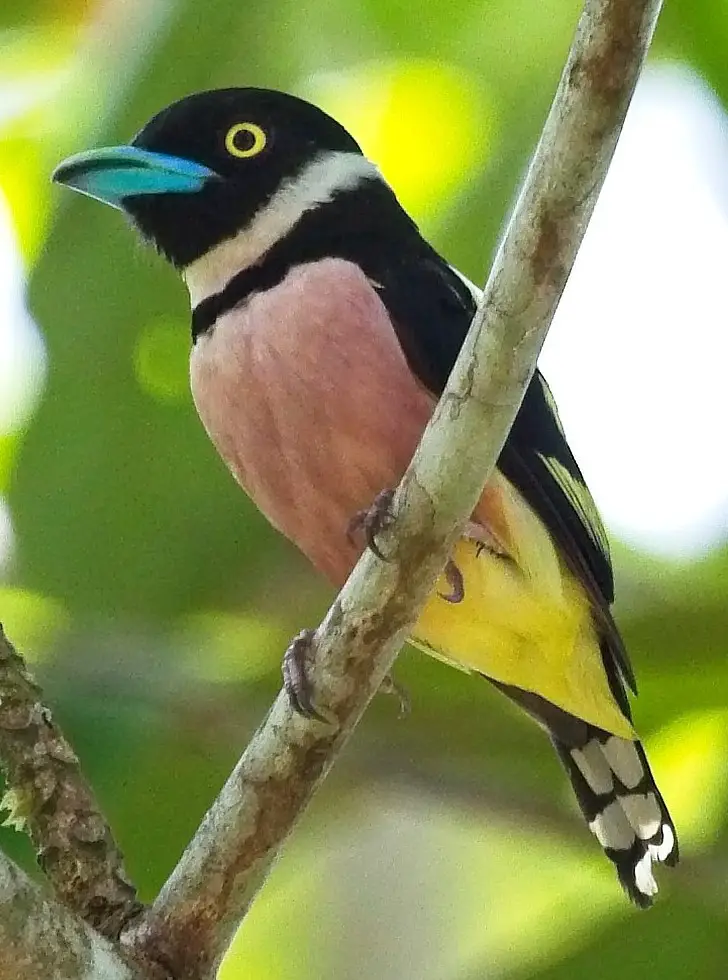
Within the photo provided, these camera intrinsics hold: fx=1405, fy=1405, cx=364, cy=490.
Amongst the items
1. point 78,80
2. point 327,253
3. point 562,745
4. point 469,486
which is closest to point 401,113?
point 78,80

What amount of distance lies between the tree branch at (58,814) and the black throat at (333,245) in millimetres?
669

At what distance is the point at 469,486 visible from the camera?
1.51 m

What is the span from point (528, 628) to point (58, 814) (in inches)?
31.2

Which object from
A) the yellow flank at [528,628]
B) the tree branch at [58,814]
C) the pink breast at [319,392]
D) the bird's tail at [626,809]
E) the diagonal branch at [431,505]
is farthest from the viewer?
the bird's tail at [626,809]

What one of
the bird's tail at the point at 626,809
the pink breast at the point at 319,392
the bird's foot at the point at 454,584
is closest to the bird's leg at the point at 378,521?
the pink breast at the point at 319,392

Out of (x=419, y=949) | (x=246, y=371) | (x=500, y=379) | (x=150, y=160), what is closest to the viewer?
(x=500, y=379)

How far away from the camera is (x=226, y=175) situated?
2252 mm

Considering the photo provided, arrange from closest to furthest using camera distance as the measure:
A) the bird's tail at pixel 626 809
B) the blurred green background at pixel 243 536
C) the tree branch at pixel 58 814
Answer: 1. the tree branch at pixel 58 814
2. the bird's tail at pixel 626 809
3. the blurred green background at pixel 243 536

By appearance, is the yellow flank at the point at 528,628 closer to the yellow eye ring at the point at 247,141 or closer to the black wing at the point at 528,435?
the black wing at the point at 528,435

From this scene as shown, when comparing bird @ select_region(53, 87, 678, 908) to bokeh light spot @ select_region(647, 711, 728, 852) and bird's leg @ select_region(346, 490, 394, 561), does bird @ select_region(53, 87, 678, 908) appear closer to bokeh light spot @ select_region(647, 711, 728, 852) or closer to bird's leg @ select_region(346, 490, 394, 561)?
bird's leg @ select_region(346, 490, 394, 561)

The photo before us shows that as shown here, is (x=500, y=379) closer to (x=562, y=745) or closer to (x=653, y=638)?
(x=562, y=745)

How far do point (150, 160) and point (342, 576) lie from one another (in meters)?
0.71

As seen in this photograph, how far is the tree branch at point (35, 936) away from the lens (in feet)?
4.52

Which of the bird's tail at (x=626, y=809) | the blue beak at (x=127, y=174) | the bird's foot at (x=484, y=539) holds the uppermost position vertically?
the blue beak at (x=127, y=174)
